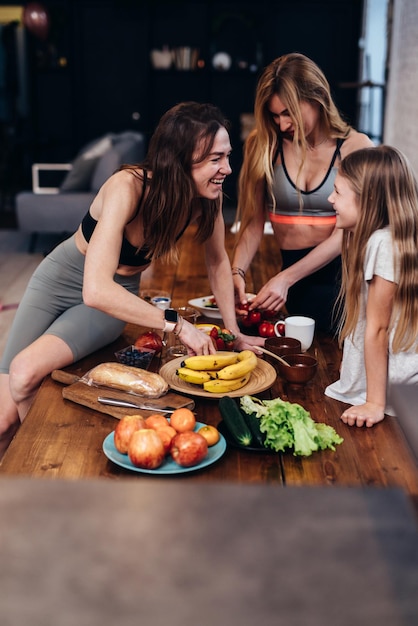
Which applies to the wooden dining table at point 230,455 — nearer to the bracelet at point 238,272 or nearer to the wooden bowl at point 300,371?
the wooden bowl at point 300,371

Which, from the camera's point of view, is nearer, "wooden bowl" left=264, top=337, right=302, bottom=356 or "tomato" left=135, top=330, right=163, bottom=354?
"wooden bowl" left=264, top=337, right=302, bottom=356

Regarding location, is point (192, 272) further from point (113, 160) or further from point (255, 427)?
point (113, 160)

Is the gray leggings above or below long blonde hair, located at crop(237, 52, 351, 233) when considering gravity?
below

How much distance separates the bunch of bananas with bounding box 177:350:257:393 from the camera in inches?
71.5

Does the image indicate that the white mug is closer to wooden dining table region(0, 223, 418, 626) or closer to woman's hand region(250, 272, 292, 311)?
woman's hand region(250, 272, 292, 311)

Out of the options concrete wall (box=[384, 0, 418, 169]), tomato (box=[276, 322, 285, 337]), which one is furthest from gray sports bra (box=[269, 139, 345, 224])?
concrete wall (box=[384, 0, 418, 169])

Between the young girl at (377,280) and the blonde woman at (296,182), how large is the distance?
0.63m

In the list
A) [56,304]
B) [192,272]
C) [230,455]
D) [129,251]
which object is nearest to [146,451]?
[230,455]

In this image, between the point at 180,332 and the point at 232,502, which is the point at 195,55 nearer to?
the point at 180,332

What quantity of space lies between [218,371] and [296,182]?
1039 mm

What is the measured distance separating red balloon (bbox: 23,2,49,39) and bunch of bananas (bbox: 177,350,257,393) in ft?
27.6

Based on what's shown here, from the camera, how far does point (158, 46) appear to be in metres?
9.70

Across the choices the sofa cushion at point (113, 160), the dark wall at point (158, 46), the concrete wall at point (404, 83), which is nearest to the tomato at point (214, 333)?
the concrete wall at point (404, 83)

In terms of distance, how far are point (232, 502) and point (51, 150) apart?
9.98 metres
